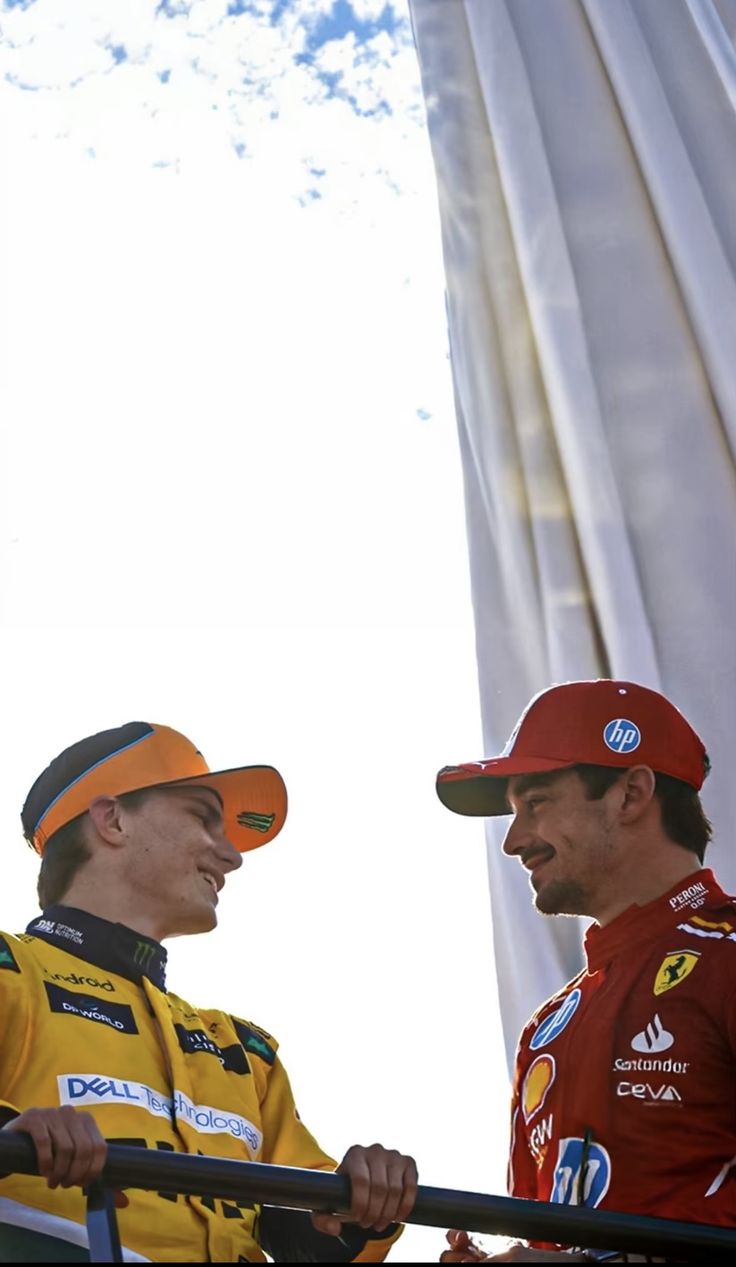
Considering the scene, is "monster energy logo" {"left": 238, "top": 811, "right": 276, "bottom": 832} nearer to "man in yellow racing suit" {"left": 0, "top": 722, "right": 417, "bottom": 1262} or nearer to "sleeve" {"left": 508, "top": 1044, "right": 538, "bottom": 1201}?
"man in yellow racing suit" {"left": 0, "top": 722, "right": 417, "bottom": 1262}

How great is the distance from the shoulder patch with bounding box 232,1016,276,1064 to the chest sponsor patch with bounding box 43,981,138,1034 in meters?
0.20

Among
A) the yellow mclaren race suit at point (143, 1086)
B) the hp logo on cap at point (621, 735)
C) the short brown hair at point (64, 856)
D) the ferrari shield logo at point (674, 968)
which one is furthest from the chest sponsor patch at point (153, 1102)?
the hp logo on cap at point (621, 735)

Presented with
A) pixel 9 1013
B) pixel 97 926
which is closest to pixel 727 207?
pixel 97 926

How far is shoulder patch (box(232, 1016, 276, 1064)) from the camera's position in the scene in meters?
2.15

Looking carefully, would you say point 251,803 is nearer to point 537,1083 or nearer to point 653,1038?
point 537,1083

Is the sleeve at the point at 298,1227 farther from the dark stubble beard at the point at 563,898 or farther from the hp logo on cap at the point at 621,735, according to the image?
the hp logo on cap at the point at 621,735

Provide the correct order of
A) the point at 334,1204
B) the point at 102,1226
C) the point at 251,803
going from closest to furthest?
1. the point at 102,1226
2. the point at 334,1204
3. the point at 251,803

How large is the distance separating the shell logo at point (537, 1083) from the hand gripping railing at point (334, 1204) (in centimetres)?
35

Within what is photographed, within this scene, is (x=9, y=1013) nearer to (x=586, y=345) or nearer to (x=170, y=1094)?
(x=170, y=1094)

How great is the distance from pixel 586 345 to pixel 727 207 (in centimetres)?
43

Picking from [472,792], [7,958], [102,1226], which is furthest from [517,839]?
[102,1226]

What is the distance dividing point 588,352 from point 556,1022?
5.63 ft

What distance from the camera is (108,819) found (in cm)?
232

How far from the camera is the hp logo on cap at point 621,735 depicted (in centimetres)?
222
